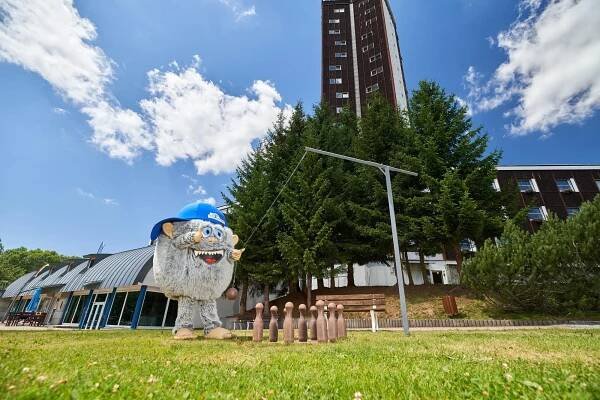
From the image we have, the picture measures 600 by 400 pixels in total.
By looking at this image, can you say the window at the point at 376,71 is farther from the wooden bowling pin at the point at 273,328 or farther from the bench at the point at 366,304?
the wooden bowling pin at the point at 273,328

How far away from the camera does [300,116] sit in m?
23.0

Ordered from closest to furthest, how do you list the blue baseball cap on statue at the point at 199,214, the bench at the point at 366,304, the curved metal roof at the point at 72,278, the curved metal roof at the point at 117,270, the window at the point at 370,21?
the blue baseball cap on statue at the point at 199,214 < the bench at the point at 366,304 < the curved metal roof at the point at 117,270 < the curved metal roof at the point at 72,278 < the window at the point at 370,21

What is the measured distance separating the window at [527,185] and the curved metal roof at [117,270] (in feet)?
126

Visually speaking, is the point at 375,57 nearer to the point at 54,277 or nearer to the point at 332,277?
the point at 332,277

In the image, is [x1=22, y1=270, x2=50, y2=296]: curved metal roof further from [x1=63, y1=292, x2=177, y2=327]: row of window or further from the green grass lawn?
the green grass lawn

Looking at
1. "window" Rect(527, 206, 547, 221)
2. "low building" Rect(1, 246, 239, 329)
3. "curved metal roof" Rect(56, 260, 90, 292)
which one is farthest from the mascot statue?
"window" Rect(527, 206, 547, 221)

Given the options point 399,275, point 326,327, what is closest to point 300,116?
point 399,275

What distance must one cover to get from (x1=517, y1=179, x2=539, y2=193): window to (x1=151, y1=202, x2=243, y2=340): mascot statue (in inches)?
1502

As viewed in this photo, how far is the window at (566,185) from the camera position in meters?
35.1

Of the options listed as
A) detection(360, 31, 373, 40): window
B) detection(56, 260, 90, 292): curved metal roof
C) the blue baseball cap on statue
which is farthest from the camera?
detection(360, 31, 373, 40): window

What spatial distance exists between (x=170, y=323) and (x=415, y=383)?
23434 mm

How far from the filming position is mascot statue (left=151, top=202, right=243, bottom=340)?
7949 millimetres

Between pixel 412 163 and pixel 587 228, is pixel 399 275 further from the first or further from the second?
pixel 412 163

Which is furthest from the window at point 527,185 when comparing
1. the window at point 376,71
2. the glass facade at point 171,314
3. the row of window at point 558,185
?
the glass facade at point 171,314
